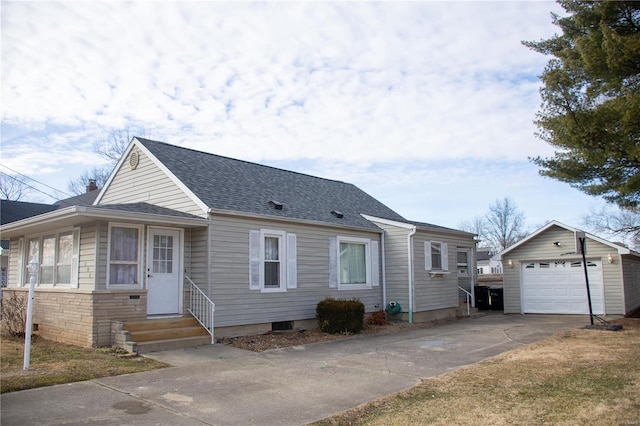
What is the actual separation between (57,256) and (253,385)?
715 cm

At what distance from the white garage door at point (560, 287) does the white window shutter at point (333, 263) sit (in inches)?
330

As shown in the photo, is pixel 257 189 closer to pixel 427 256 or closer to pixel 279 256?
pixel 279 256

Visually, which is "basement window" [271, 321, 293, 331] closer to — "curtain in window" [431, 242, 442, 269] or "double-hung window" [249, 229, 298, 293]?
"double-hung window" [249, 229, 298, 293]

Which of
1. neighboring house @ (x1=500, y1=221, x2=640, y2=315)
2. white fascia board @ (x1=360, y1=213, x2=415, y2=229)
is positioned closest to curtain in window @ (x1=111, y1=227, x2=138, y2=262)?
white fascia board @ (x1=360, y1=213, x2=415, y2=229)

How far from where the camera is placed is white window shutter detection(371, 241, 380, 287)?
16.3 meters

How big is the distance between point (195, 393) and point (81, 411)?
1481mm

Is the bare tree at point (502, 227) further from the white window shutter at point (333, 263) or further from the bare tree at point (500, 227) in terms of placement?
the white window shutter at point (333, 263)

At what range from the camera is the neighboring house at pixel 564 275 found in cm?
1734

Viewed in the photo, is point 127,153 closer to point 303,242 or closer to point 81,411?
point 303,242

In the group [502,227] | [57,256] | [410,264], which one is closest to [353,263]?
[410,264]

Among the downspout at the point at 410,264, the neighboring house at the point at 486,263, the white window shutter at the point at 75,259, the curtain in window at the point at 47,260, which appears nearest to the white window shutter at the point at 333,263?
the downspout at the point at 410,264

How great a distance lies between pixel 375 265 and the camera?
1642 cm

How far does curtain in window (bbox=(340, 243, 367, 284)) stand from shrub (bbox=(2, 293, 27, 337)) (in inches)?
331

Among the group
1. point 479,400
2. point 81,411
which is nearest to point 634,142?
point 479,400
